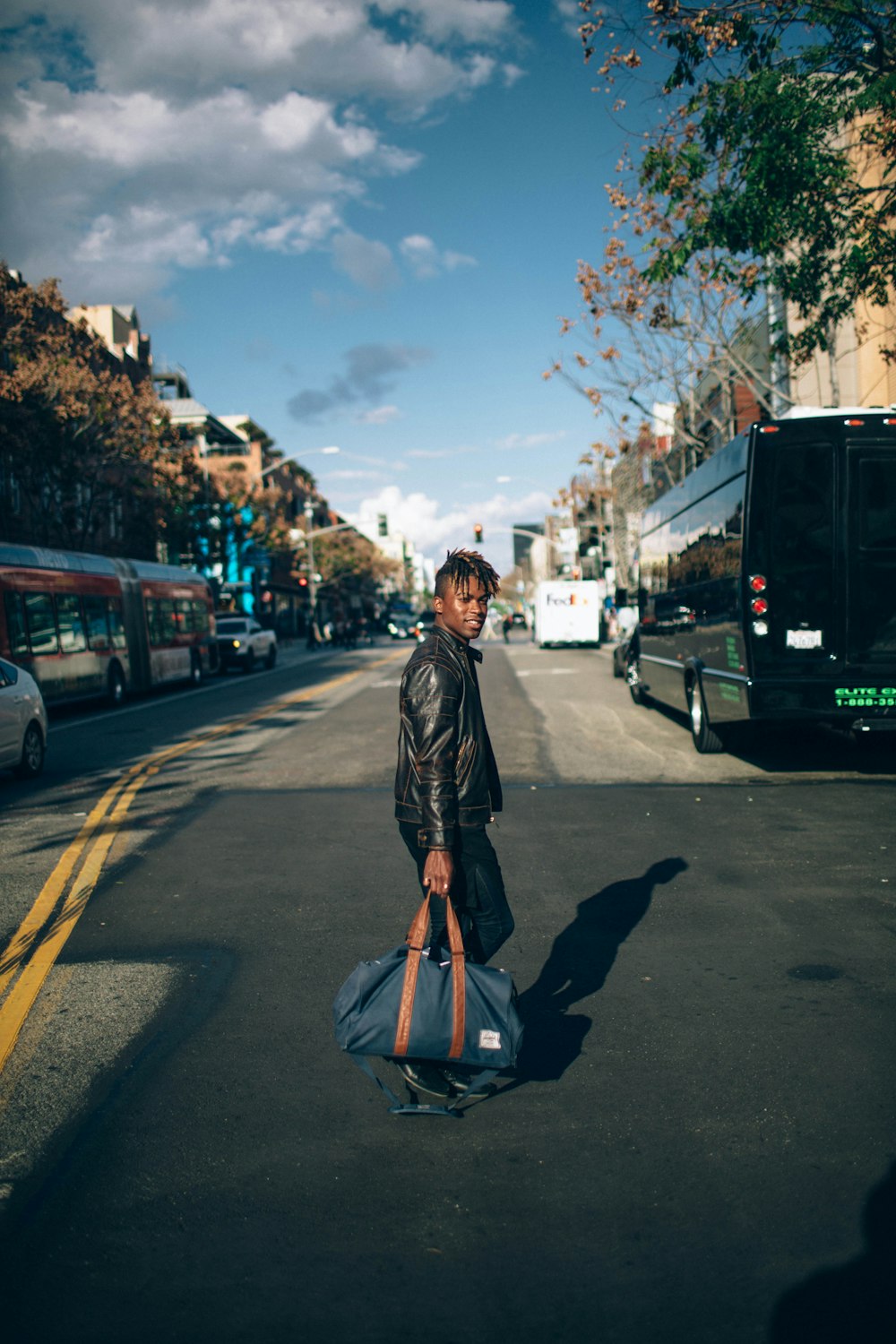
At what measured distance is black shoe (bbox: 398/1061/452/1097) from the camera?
12.9 feet

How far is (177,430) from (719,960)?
32677 mm

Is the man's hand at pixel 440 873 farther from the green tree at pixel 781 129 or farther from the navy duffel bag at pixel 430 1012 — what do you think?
the green tree at pixel 781 129

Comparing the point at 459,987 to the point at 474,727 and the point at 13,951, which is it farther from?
the point at 13,951

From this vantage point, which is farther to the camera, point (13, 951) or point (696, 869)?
point (696, 869)

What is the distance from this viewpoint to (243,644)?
1446 inches

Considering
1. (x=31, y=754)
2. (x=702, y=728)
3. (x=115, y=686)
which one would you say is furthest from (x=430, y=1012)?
(x=115, y=686)

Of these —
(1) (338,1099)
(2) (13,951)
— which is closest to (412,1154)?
(1) (338,1099)

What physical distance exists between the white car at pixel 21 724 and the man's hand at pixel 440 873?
30.0 feet

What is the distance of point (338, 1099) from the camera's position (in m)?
4.04

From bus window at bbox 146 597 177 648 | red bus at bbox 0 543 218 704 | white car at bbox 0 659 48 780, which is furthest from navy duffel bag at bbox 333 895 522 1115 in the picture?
bus window at bbox 146 597 177 648

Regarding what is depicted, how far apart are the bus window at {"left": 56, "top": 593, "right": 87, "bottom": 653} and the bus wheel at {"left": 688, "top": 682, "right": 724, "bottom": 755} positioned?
41.3 feet

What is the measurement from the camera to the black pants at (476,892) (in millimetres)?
3947

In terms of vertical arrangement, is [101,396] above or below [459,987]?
above

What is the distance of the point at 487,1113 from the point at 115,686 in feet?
68.5
